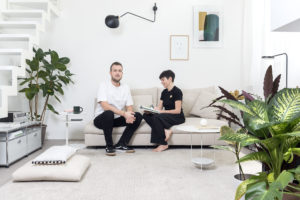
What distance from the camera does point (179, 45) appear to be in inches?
181

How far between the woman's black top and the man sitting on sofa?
425 mm

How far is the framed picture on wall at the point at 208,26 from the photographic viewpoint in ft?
15.0

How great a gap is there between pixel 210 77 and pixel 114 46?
5.47ft

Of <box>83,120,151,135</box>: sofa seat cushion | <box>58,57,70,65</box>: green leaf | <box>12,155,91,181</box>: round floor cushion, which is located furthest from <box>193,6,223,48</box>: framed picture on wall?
<box>12,155,91,181</box>: round floor cushion

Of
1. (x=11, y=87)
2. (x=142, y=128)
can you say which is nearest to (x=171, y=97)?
(x=142, y=128)

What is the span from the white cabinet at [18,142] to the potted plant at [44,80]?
35 cm

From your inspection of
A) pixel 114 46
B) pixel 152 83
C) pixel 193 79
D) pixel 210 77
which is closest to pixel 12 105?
pixel 114 46

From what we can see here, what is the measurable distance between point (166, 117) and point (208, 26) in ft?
6.01

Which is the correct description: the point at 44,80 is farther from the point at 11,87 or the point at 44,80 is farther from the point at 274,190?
the point at 274,190

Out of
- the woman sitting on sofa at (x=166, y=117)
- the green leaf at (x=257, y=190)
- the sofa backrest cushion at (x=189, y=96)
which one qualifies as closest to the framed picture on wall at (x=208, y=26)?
the sofa backrest cushion at (x=189, y=96)

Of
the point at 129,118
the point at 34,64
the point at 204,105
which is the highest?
the point at 34,64

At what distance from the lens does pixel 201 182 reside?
2461 millimetres

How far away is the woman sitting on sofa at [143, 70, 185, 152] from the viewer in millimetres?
3662

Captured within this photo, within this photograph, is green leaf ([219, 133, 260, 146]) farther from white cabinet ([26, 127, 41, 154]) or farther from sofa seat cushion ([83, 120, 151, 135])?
white cabinet ([26, 127, 41, 154])
